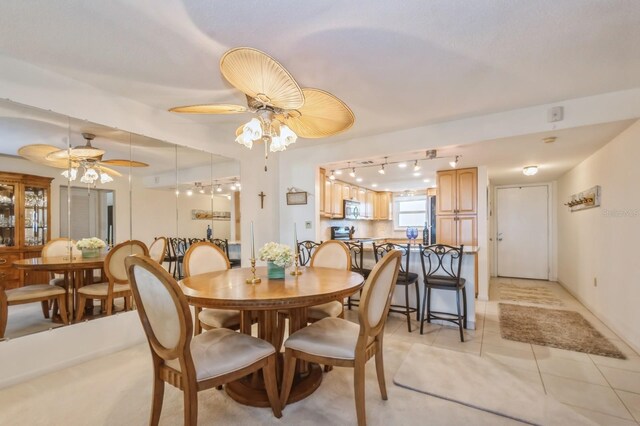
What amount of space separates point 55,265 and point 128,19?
79.8 inches

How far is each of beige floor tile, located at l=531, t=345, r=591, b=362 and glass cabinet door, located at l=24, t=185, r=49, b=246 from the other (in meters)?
4.38

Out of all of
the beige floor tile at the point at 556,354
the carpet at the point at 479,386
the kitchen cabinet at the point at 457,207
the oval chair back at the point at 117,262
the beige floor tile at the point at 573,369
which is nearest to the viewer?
the carpet at the point at 479,386

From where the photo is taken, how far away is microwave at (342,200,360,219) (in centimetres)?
576

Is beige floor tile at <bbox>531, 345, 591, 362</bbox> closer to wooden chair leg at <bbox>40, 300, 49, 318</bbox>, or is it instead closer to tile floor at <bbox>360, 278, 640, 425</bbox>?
tile floor at <bbox>360, 278, 640, 425</bbox>

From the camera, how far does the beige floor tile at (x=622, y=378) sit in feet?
6.93

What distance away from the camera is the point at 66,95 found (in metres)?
2.42

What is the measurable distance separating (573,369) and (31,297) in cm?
436

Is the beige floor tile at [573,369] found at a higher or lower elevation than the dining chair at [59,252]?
lower

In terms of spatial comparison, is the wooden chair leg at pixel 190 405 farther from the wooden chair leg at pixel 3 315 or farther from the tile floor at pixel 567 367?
the tile floor at pixel 567 367

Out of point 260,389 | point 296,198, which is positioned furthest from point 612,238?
point 260,389

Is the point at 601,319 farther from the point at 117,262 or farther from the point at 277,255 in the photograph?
the point at 117,262

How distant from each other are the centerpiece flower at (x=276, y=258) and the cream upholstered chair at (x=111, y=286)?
139 centimetres

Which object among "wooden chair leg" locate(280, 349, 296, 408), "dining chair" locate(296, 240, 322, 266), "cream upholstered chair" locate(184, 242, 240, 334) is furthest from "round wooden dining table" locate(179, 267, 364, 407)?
"dining chair" locate(296, 240, 322, 266)

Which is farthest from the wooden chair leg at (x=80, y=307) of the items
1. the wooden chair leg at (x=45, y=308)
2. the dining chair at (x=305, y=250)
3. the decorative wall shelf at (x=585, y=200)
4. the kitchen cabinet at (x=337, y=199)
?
the decorative wall shelf at (x=585, y=200)
